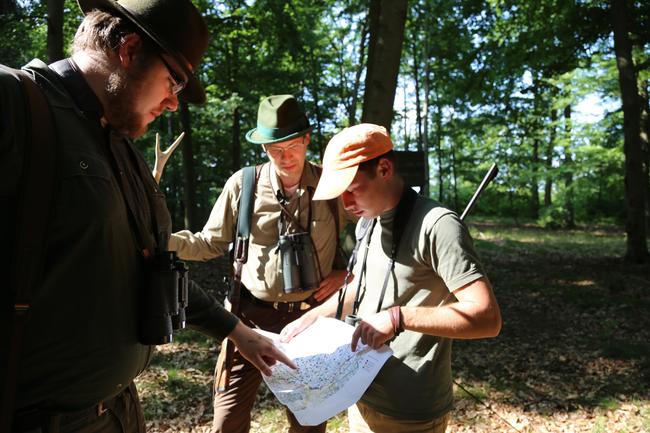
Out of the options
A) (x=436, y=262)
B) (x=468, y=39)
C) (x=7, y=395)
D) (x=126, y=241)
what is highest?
(x=468, y=39)

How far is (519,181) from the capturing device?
2728 centimetres

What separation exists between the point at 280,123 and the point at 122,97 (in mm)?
1732

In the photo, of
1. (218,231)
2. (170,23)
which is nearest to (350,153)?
(170,23)

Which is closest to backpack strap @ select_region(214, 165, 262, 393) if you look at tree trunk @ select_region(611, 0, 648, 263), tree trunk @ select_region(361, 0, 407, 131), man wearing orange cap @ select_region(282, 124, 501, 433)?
man wearing orange cap @ select_region(282, 124, 501, 433)

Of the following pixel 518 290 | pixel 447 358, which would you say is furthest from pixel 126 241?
pixel 518 290

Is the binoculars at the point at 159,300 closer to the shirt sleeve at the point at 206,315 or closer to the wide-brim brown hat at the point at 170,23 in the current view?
the shirt sleeve at the point at 206,315

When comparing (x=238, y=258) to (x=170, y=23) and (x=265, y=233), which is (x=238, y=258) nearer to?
(x=265, y=233)

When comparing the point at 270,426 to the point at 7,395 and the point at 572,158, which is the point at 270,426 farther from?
the point at 572,158

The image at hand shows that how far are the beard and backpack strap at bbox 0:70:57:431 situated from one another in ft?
1.01

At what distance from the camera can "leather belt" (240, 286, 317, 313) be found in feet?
10.7

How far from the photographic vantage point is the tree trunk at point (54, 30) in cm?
627

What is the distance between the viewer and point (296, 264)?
123 inches

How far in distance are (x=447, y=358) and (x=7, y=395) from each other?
1.61 metres

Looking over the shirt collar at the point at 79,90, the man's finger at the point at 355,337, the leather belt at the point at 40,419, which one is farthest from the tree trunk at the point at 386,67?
the leather belt at the point at 40,419
